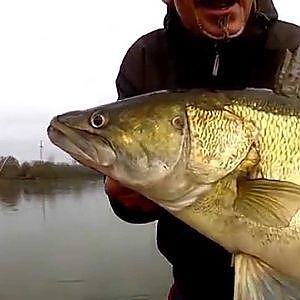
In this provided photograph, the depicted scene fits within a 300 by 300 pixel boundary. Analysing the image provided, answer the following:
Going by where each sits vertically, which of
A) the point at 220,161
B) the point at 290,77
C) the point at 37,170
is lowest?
the point at 37,170

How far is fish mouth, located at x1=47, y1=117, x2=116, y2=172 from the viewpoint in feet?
10.1

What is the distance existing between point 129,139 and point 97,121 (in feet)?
0.53

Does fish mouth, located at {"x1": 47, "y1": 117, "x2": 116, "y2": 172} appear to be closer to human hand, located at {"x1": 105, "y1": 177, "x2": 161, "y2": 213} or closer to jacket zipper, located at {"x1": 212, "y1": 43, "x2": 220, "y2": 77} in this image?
human hand, located at {"x1": 105, "y1": 177, "x2": 161, "y2": 213}

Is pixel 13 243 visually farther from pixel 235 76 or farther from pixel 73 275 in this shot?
pixel 235 76

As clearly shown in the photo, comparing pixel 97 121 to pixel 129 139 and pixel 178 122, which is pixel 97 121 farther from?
pixel 178 122

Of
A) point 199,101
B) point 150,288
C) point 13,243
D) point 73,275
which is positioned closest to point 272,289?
point 199,101

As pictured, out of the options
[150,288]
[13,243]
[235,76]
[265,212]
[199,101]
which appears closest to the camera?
[265,212]

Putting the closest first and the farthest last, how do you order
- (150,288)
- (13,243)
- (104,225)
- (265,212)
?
(265,212)
(150,288)
(13,243)
(104,225)

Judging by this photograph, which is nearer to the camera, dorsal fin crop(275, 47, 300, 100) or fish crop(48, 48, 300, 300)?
fish crop(48, 48, 300, 300)

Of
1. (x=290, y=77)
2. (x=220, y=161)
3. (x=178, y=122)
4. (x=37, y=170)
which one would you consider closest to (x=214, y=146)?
(x=220, y=161)

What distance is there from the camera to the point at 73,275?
1664 centimetres

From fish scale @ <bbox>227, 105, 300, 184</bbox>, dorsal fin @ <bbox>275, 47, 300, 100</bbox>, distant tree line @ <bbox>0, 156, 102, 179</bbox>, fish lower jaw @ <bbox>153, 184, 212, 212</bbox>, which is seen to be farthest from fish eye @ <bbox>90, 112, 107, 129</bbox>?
distant tree line @ <bbox>0, 156, 102, 179</bbox>

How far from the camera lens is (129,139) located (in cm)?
312

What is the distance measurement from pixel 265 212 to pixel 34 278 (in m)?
14.7
